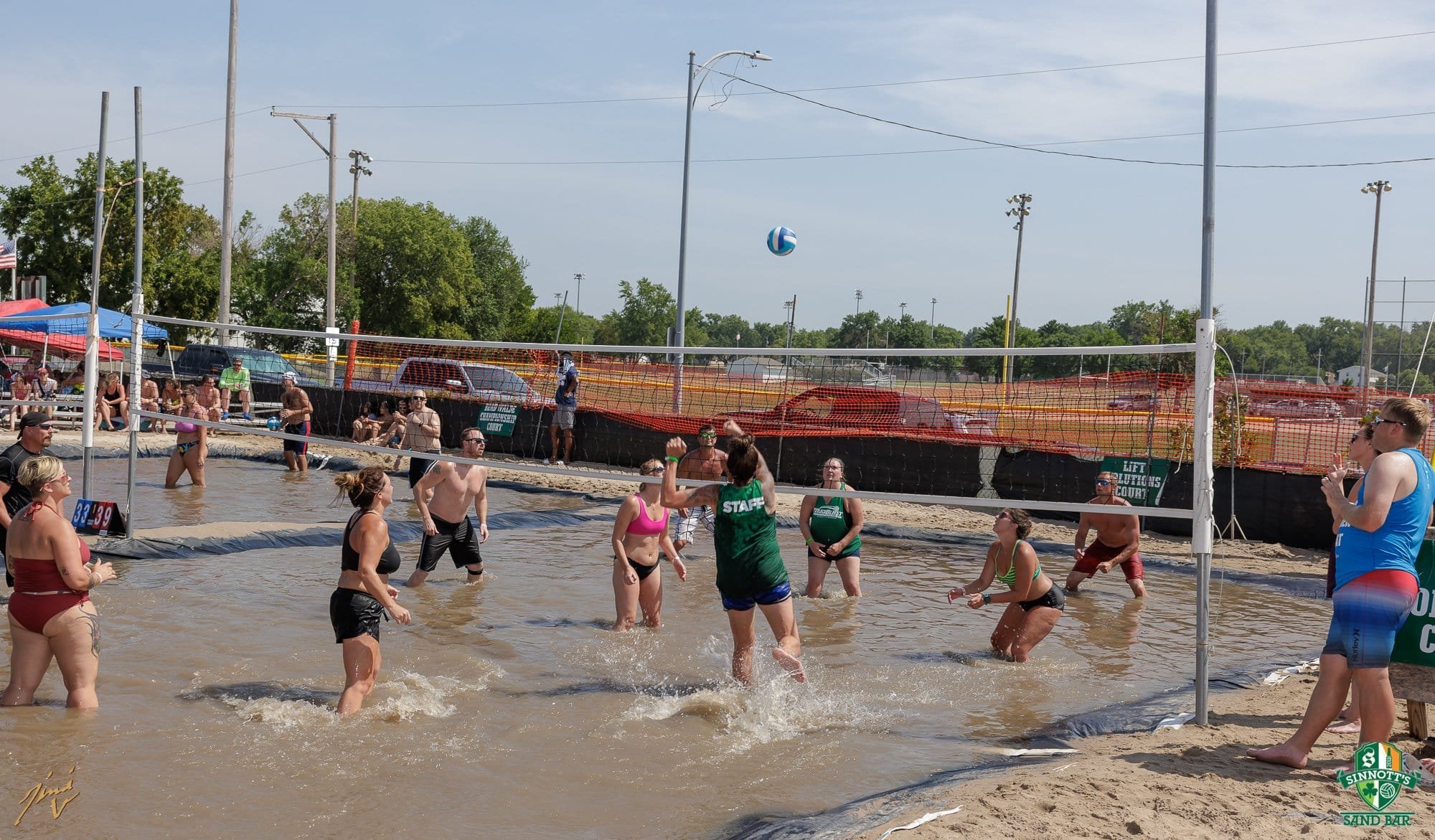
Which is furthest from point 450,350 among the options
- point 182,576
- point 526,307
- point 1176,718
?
point 526,307

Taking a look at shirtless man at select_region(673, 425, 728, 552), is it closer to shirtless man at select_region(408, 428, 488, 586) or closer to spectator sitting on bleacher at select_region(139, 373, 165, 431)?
shirtless man at select_region(408, 428, 488, 586)

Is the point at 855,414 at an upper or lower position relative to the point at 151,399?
upper

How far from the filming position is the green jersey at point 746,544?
6062mm

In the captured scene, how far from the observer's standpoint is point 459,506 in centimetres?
934

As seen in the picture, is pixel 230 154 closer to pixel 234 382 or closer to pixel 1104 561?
pixel 234 382

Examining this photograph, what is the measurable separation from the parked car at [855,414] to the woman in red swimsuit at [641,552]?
26.5ft

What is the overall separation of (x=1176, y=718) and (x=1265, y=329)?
465 feet

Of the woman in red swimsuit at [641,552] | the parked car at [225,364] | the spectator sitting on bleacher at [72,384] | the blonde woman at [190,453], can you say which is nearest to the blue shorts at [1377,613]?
the woman in red swimsuit at [641,552]

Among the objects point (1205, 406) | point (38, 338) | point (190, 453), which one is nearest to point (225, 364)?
point (38, 338)

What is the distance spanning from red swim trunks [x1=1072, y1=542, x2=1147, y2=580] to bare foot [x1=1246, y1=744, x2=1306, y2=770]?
4.80 metres

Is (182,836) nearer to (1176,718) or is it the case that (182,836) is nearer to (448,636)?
(448,636)

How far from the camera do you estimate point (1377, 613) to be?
16.0 feet

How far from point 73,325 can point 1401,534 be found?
92.6ft

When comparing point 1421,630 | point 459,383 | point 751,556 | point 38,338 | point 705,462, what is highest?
point 38,338
